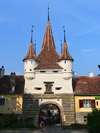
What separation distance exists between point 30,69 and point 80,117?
9974 millimetres

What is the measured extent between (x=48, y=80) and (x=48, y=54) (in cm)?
445

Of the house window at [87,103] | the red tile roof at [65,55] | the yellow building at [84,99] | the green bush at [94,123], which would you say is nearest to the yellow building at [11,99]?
the red tile roof at [65,55]

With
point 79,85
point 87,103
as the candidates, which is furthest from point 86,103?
point 79,85

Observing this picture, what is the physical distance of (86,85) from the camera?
1190 inches

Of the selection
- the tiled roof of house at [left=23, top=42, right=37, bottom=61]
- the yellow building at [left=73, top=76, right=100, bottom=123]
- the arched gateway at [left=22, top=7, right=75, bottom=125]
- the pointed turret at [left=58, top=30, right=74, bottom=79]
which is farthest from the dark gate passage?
the tiled roof of house at [left=23, top=42, right=37, bottom=61]

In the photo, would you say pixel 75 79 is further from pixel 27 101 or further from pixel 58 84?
pixel 27 101

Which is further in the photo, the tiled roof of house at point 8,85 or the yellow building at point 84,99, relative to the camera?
the tiled roof of house at point 8,85

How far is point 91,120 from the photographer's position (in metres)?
17.1

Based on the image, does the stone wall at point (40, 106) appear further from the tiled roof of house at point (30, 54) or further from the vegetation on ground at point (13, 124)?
the tiled roof of house at point (30, 54)

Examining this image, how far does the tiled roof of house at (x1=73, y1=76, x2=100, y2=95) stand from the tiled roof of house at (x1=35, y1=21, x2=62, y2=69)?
428cm

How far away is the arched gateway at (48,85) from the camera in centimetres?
2711

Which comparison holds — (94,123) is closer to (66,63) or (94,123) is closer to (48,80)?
(48,80)

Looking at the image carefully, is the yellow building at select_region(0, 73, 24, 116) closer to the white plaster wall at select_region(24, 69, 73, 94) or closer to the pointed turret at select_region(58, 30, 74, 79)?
the white plaster wall at select_region(24, 69, 73, 94)

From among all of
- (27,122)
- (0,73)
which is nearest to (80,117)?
(27,122)
